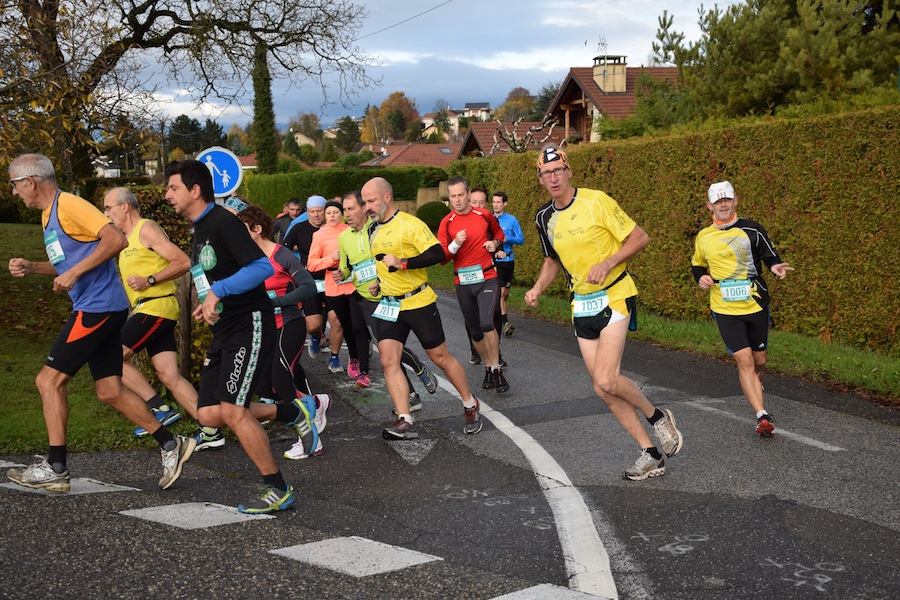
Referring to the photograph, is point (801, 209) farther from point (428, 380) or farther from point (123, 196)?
point (123, 196)

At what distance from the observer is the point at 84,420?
7.94 metres

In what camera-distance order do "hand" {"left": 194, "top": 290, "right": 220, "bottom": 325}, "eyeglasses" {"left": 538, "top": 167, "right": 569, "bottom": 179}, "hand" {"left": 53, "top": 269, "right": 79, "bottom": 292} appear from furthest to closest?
"eyeglasses" {"left": 538, "top": 167, "right": 569, "bottom": 179} → "hand" {"left": 53, "top": 269, "right": 79, "bottom": 292} → "hand" {"left": 194, "top": 290, "right": 220, "bottom": 325}

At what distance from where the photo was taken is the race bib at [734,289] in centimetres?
748

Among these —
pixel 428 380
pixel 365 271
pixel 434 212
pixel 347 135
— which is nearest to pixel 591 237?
pixel 428 380

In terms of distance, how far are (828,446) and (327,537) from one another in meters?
3.85

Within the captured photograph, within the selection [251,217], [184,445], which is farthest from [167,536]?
[251,217]

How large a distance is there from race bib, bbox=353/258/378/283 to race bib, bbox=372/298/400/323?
1.21 metres

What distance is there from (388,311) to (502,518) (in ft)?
8.46

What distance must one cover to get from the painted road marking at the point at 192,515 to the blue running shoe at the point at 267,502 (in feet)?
0.14

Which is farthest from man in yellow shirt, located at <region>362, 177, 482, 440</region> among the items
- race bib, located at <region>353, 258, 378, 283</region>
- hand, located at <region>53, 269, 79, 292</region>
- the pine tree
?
the pine tree

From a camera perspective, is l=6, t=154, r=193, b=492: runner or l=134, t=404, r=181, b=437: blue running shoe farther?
l=134, t=404, r=181, b=437: blue running shoe

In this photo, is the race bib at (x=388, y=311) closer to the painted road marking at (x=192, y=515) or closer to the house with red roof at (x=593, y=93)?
the painted road marking at (x=192, y=515)

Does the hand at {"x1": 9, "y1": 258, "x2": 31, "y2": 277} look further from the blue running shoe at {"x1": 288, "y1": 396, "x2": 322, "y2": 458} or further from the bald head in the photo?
the bald head

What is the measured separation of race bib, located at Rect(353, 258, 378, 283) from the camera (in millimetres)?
8750
